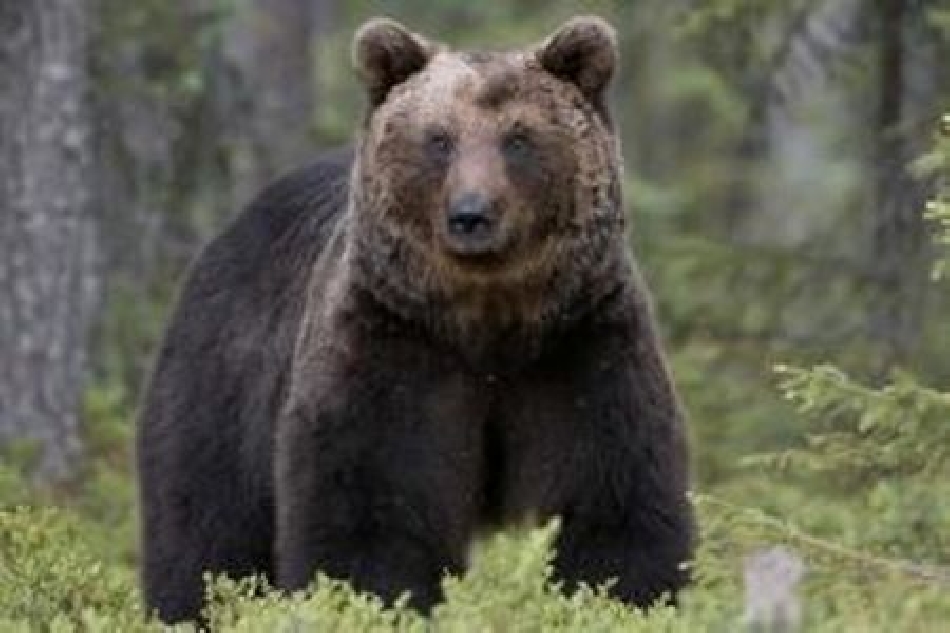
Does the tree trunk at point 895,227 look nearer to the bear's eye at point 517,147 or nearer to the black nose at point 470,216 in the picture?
the bear's eye at point 517,147

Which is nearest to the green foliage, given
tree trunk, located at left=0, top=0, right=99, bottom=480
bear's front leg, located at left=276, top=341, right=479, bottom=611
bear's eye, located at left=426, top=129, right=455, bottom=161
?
bear's front leg, located at left=276, top=341, right=479, bottom=611

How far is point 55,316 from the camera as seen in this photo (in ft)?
35.4

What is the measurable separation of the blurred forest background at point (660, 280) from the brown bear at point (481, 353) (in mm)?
454

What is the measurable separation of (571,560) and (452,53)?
1.43 m

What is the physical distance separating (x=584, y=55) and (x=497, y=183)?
545 millimetres

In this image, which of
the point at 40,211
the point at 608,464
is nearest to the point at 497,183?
the point at 608,464

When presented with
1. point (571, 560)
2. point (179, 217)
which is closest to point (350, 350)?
point (571, 560)

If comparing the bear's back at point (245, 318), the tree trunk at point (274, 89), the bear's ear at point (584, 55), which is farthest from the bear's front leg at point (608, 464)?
the tree trunk at point (274, 89)

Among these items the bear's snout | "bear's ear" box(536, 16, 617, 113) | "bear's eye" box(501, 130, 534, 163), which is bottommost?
the bear's snout

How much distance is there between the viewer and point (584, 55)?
7375 millimetres

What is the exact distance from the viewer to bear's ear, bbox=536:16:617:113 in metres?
7.35

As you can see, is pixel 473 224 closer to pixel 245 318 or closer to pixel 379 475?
pixel 379 475

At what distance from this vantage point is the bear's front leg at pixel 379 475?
281 inches

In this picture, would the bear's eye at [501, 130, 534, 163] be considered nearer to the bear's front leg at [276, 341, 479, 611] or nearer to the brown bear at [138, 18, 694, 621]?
the brown bear at [138, 18, 694, 621]
